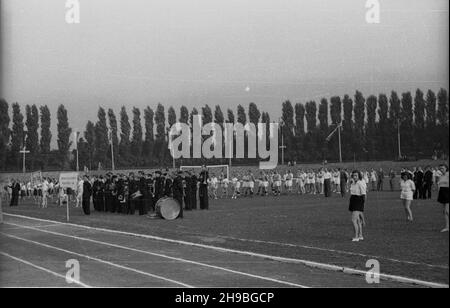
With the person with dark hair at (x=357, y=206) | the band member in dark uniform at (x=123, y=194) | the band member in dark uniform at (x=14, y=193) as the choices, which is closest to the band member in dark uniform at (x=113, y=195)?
the band member in dark uniform at (x=123, y=194)

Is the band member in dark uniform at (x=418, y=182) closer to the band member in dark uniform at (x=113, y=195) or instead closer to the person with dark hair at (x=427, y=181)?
the person with dark hair at (x=427, y=181)

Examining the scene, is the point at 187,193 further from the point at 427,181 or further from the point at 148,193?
the point at 427,181

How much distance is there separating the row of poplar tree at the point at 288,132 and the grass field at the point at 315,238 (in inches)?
1298

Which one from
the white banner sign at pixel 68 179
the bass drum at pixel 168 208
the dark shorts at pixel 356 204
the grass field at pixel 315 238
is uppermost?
the white banner sign at pixel 68 179

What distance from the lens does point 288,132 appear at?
70.1m

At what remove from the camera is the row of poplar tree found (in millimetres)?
59688

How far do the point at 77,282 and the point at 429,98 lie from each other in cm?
5717

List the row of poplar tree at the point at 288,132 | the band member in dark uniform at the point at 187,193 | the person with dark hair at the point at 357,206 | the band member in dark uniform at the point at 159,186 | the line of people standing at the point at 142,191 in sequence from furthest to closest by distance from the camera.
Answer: the row of poplar tree at the point at 288,132 < the band member in dark uniform at the point at 187,193 < the band member in dark uniform at the point at 159,186 < the line of people standing at the point at 142,191 < the person with dark hair at the point at 357,206

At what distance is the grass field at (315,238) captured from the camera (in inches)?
466

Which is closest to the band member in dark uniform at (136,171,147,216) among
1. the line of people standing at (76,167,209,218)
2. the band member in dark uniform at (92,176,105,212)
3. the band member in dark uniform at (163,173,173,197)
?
the line of people standing at (76,167,209,218)

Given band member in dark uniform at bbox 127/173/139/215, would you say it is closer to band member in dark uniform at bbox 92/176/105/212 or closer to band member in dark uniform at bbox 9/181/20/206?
band member in dark uniform at bbox 92/176/105/212

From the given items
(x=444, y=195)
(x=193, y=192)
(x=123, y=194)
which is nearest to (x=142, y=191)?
(x=123, y=194)

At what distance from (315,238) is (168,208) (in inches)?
358
